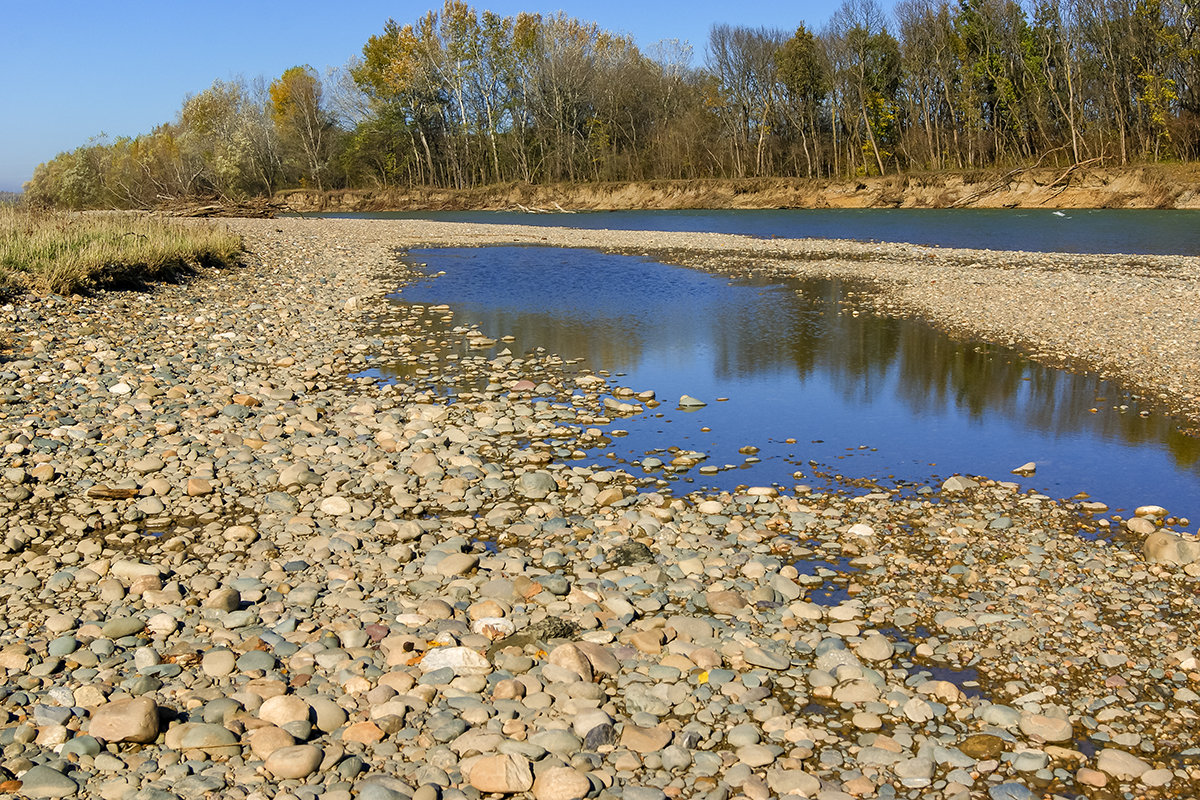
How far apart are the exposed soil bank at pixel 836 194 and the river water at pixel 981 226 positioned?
3.08m

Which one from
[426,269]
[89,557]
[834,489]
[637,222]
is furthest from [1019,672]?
[637,222]

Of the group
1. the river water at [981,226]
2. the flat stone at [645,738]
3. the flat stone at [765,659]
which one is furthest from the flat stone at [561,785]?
the river water at [981,226]

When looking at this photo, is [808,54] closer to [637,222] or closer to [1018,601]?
[637,222]

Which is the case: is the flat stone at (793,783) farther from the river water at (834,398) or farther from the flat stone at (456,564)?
the river water at (834,398)

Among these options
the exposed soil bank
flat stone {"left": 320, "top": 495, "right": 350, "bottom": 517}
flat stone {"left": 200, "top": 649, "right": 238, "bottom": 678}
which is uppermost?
the exposed soil bank

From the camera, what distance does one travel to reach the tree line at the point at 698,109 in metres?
61.6

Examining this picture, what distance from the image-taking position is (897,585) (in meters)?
5.29

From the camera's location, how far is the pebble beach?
3619 mm

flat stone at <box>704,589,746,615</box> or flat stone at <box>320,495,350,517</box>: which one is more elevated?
flat stone at <box>320,495,350,517</box>

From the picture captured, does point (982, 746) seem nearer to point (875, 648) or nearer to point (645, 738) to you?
point (875, 648)

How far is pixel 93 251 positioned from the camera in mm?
15297

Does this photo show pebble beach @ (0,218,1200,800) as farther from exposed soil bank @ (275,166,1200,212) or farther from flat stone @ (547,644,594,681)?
exposed soil bank @ (275,166,1200,212)

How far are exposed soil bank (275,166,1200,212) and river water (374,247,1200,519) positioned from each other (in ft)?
148

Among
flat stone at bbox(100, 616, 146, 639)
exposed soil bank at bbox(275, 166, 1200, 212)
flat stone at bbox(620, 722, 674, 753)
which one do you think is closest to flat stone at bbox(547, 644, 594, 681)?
flat stone at bbox(620, 722, 674, 753)
